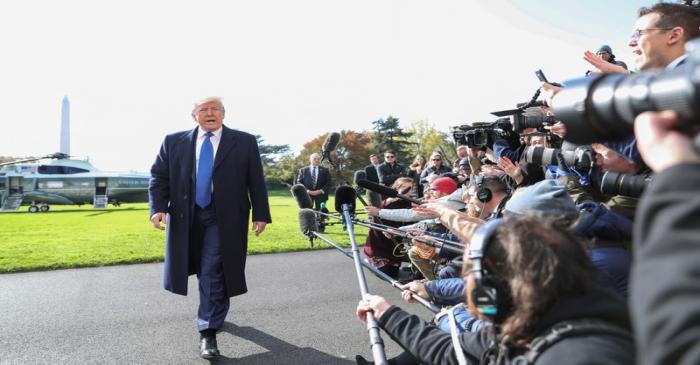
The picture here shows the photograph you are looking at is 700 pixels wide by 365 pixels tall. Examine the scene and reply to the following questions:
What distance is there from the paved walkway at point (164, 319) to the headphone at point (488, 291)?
275 cm

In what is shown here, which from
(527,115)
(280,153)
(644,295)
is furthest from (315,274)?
(280,153)

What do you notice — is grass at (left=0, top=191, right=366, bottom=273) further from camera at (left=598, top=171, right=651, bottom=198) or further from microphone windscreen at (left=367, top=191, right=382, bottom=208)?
camera at (left=598, top=171, right=651, bottom=198)

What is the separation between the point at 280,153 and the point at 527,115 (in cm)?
7113

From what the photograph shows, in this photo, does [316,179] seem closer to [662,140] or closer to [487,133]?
[487,133]

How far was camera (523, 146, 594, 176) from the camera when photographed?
128 inches

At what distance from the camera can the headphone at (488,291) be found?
147 centimetres

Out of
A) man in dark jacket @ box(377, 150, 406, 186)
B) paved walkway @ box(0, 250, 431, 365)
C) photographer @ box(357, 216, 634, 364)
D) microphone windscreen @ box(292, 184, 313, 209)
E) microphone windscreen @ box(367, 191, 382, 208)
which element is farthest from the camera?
man in dark jacket @ box(377, 150, 406, 186)

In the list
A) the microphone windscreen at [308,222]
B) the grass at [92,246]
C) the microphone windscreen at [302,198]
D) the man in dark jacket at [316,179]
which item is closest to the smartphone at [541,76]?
the microphone windscreen at [308,222]

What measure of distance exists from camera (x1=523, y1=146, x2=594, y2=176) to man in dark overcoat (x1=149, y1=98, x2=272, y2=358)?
2476 millimetres

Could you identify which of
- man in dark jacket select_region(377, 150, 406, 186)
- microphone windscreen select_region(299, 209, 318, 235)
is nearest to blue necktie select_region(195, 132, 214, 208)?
microphone windscreen select_region(299, 209, 318, 235)

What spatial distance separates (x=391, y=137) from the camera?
52.7 meters

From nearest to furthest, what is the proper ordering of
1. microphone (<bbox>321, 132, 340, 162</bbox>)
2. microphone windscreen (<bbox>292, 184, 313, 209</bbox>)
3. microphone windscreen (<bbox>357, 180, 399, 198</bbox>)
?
microphone windscreen (<bbox>357, 180, 399, 198</bbox>) → microphone (<bbox>321, 132, 340, 162</bbox>) → microphone windscreen (<bbox>292, 184, 313, 209</bbox>)

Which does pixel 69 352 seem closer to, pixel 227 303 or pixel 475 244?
pixel 227 303

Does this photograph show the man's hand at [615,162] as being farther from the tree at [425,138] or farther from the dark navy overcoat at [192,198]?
the tree at [425,138]
